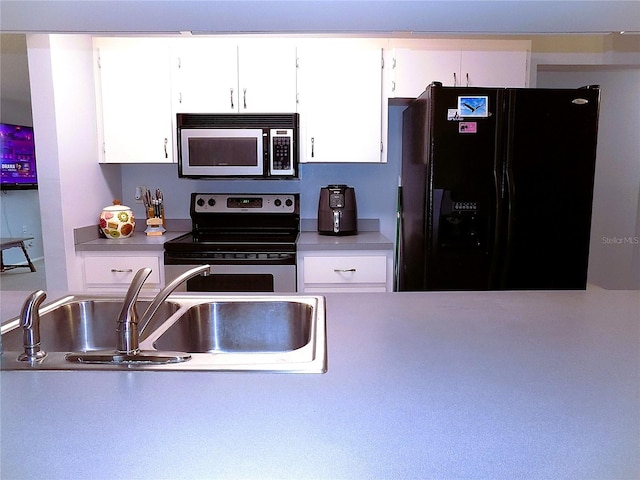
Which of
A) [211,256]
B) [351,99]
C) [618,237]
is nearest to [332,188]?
[351,99]

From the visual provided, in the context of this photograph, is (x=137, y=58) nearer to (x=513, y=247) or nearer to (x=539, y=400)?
(x=513, y=247)

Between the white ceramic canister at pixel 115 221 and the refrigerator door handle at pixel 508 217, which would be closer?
the refrigerator door handle at pixel 508 217

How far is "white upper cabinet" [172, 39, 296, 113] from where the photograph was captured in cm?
265

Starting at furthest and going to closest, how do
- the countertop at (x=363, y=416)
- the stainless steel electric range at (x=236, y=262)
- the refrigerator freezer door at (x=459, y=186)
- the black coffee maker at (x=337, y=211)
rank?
the black coffee maker at (x=337, y=211), the stainless steel electric range at (x=236, y=262), the refrigerator freezer door at (x=459, y=186), the countertop at (x=363, y=416)

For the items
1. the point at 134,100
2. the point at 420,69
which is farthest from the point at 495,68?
the point at 134,100

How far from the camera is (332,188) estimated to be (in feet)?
9.30

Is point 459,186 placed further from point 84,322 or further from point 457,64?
point 84,322

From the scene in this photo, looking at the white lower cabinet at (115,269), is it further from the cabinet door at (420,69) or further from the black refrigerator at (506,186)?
Answer: the cabinet door at (420,69)

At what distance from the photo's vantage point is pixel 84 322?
1.31m

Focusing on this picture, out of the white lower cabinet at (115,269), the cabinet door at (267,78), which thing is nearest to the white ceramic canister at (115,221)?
the white lower cabinet at (115,269)

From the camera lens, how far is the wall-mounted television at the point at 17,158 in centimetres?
594

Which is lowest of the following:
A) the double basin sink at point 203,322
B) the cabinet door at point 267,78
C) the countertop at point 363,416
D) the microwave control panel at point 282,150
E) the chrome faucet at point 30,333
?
the double basin sink at point 203,322

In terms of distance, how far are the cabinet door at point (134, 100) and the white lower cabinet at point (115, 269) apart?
A: 60 cm

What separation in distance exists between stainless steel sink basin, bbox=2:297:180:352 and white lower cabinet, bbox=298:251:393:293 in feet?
4.24
